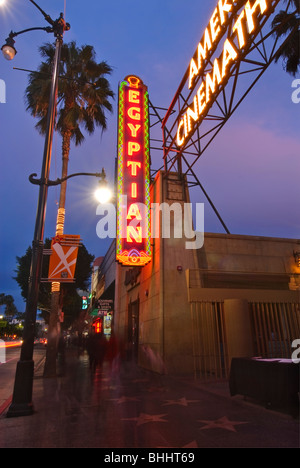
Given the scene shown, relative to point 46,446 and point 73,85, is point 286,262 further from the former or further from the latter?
point 73,85

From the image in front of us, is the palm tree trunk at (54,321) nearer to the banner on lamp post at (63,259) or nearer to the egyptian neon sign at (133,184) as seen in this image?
the egyptian neon sign at (133,184)

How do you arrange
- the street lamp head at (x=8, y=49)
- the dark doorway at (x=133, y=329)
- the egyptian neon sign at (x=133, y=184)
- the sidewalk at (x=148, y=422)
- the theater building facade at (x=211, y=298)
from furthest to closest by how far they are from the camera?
the dark doorway at (x=133, y=329) → the egyptian neon sign at (x=133, y=184) → the theater building facade at (x=211, y=298) → the street lamp head at (x=8, y=49) → the sidewalk at (x=148, y=422)

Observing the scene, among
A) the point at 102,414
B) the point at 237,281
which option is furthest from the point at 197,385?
the point at 237,281

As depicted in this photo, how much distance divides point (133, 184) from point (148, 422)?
32.6ft

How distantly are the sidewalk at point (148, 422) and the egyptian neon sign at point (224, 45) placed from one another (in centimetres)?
973

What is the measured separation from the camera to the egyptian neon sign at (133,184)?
44.2 feet

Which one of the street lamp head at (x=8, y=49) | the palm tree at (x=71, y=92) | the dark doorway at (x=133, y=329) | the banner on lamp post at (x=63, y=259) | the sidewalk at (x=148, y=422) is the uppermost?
the palm tree at (x=71, y=92)

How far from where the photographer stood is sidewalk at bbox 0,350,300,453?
4.96 m

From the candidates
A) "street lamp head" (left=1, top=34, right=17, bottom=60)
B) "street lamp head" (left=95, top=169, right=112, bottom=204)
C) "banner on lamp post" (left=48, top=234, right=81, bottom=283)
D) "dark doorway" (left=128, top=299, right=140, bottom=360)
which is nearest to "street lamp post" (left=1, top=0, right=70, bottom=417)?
"street lamp head" (left=1, top=34, right=17, bottom=60)

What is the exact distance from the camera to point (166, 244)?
538 inches

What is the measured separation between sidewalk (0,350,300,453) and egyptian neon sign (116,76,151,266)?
5.71m

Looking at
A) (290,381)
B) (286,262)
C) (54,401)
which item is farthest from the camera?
(286,262)

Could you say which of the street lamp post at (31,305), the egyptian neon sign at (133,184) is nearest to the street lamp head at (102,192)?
the street lamp post at (31,305)

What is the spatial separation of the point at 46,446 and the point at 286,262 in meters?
12.7
